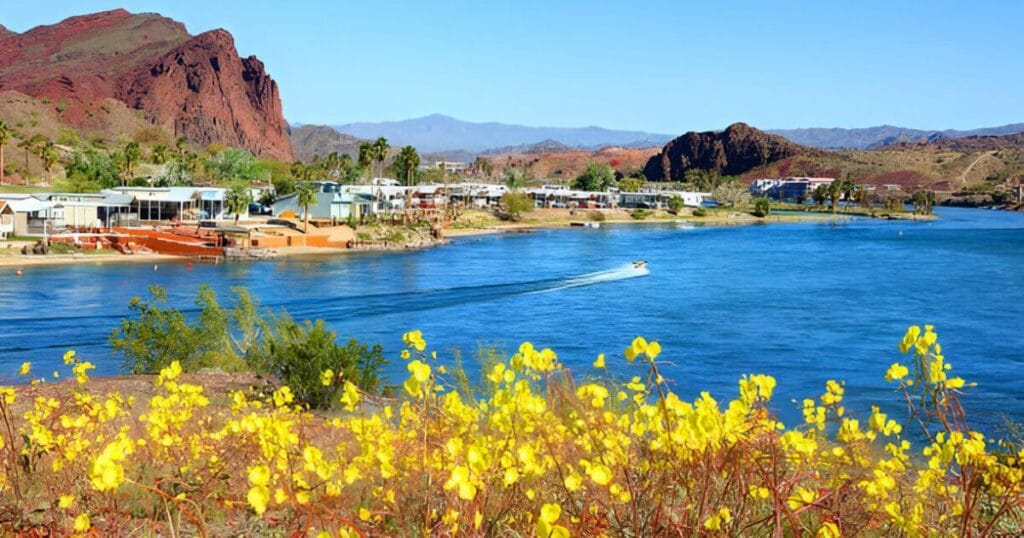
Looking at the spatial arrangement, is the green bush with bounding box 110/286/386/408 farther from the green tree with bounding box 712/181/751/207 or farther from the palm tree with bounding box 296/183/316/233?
the green tree with bounding box 712/181/751/207

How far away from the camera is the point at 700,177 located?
584 ft

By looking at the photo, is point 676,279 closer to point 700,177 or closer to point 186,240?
point 186,240

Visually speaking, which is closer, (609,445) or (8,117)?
(609,445)

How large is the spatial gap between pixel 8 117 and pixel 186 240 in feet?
288

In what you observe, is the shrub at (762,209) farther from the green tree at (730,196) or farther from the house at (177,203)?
the house at (177,203)

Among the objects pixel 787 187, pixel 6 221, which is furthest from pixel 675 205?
pixel 6 221

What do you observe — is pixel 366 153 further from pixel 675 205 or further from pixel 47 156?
pixel 675 205

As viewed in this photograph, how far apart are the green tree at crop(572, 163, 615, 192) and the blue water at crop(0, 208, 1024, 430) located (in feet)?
234

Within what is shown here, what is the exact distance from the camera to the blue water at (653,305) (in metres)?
25.3

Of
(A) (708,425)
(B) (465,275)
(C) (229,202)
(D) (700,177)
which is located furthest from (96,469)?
(D) (700,177)

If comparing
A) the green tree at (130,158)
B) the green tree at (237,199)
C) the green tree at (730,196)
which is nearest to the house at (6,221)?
the green tree at (237,199)

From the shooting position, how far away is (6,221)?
2093 inches

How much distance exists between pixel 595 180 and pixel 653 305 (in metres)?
101

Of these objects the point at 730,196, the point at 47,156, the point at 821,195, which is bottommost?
the point at 730,196
